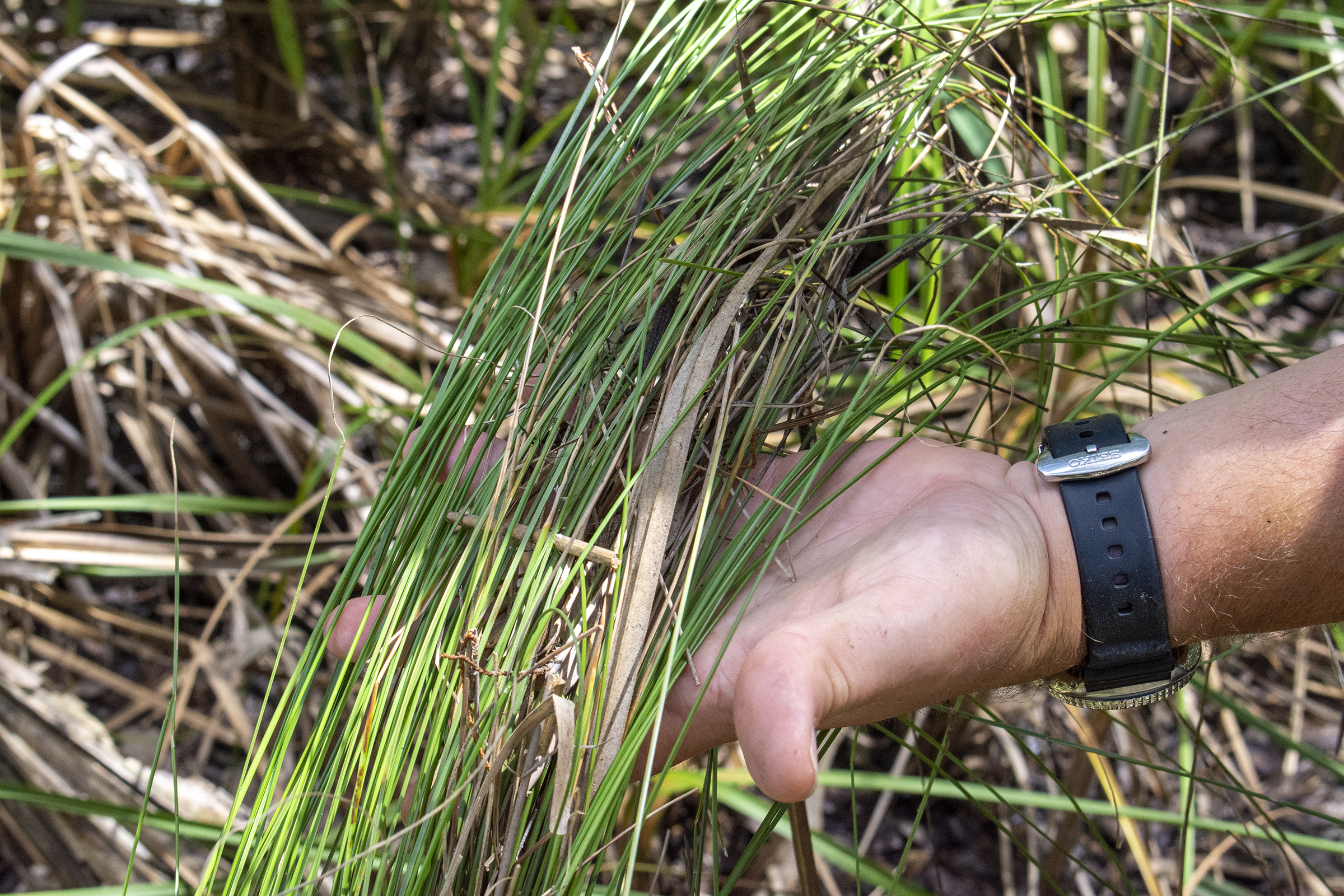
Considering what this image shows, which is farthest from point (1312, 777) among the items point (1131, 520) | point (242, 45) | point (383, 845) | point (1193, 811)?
point (242, 45)

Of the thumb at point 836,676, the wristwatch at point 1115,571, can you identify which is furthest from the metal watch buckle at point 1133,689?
the thumb at point 836,676

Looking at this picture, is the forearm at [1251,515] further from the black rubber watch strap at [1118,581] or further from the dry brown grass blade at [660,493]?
the dry brown grass blade at [660,493]

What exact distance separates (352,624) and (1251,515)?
2.23ft

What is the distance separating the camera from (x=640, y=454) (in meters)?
0.66

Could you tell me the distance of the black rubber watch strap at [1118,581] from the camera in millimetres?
651

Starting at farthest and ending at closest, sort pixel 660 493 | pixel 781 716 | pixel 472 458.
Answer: pixel 472 458, pixel 660 493, pixel 781 716

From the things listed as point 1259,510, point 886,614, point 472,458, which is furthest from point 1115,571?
point 472,458

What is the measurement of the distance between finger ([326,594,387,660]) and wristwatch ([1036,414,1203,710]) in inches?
20.5

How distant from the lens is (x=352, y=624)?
0.67 meters

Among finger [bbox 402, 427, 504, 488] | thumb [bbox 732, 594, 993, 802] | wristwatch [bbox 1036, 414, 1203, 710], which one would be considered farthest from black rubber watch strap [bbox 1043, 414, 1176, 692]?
finger [bbox 402, 427, 504, 488]

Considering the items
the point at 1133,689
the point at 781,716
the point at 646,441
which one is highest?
the point at 646,441

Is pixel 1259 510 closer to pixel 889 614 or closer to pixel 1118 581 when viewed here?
pixel 1118 581

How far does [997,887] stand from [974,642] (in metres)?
0.80

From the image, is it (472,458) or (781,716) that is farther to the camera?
(472,458)
